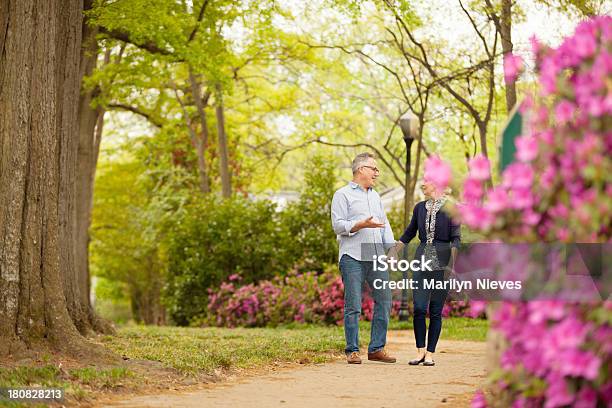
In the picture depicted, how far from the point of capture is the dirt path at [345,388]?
6.79 m

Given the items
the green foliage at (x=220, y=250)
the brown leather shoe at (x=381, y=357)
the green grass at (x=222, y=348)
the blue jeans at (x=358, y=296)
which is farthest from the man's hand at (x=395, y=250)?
the green foliage at (x=220, y=250)

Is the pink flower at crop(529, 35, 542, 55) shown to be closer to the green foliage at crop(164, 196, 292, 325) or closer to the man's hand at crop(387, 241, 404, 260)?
the man's hand at crop(387, 241, 404, 260)

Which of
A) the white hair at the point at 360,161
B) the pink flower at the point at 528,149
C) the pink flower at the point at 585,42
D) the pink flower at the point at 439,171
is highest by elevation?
the white hair at the point at 360,161

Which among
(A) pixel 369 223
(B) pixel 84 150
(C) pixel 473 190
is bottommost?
(C) pixel 473 190

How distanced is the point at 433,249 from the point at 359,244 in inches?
32.2

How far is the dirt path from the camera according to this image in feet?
22.3

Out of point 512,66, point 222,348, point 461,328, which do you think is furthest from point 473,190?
point 461,328

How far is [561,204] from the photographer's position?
155 inches

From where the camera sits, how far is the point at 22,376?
734 cm

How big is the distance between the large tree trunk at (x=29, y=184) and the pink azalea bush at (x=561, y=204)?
560cm

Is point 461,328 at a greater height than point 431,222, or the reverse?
point 431,222

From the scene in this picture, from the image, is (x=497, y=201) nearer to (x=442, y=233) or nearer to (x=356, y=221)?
(x=442, y=233)

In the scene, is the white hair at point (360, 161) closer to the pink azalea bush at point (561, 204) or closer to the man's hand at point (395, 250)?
the man's hand at point (395, 250)
